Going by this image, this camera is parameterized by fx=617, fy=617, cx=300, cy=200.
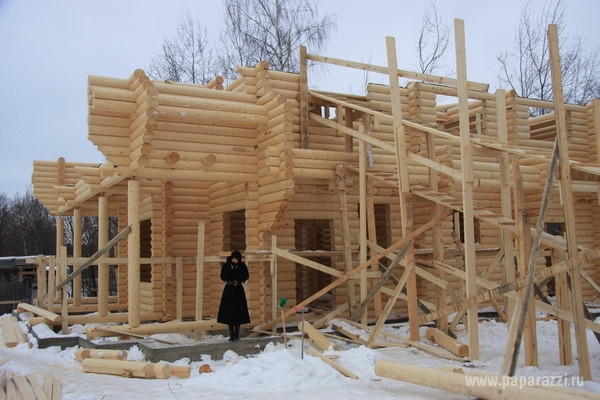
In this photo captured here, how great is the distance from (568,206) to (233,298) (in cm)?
596

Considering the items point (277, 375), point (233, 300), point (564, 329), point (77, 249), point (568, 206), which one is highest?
point (568, 206)

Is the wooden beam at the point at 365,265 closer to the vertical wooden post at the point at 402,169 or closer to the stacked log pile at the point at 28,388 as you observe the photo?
the vertical wooden post at the point at 402,169

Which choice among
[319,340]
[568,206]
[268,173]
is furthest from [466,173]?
[268,173]

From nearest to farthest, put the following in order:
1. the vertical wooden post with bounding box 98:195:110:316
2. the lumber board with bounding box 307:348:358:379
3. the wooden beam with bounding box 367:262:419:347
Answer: the lumber board with bounding box 307:348:358:379
the wooden beam with bounding box 367:262:419:347
the vertical wooden post with bounding box 98:195:110:316

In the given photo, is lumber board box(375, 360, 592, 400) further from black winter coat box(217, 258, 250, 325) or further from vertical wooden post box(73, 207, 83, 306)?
vertical wooden post box(73, 207, 83, 306)

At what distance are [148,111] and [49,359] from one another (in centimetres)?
474

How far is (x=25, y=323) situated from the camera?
14594mm

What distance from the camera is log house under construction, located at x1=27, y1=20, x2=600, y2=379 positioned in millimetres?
9430

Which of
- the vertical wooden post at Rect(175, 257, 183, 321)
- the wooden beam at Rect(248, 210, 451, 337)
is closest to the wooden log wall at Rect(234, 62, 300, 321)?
the wooden beam at Rect(248, 210, 451, 337)

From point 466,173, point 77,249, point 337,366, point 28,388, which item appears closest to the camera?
point 28,388

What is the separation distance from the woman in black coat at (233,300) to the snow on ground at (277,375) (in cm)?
69

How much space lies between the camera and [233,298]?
37.1ft

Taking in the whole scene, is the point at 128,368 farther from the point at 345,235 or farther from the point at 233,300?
the point at 345,235

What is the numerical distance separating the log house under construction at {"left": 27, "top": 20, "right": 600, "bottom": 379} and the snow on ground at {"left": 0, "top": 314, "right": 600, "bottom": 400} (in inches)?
26.5
